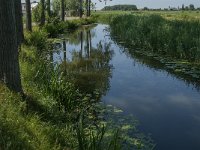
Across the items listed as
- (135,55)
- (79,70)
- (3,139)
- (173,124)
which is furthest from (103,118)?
(135,55)

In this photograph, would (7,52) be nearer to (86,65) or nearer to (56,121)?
(56,121)

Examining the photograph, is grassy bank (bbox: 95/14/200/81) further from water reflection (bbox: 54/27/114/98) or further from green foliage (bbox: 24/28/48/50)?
green foliage (bbox: 24/28/48/50)

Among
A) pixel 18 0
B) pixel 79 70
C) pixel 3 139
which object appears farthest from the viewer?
pixel 18 0

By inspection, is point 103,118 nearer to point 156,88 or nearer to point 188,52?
point 156,88

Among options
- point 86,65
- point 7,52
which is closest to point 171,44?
point 86,65

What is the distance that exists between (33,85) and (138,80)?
6292 mm

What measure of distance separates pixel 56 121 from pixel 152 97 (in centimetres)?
506

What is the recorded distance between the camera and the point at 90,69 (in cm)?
1678

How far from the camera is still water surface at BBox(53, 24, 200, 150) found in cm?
903

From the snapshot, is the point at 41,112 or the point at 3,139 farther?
the point at 41,112

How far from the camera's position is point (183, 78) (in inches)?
588

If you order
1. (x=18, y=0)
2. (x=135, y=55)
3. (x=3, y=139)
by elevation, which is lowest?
(x=135, y=55)

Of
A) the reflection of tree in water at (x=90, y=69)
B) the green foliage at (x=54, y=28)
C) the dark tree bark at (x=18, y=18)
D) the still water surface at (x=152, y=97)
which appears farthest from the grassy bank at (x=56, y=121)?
the green foliage at (x=54, y=28)

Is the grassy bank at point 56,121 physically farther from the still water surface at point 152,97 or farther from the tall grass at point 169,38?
the tall grass at point 169,38
